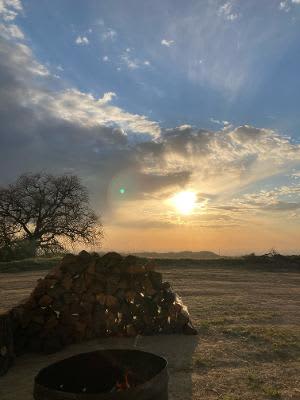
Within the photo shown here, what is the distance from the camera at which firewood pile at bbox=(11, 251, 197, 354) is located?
7123mm

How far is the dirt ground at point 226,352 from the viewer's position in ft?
18.0

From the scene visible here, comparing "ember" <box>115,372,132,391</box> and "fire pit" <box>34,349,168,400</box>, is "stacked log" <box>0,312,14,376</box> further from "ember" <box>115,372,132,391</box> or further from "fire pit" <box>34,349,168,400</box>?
"ember" <box>115,372,132,391</box>

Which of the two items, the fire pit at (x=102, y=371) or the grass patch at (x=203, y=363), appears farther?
the grass patch at (x=203, y=363)

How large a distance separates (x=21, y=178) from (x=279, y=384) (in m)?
40.6

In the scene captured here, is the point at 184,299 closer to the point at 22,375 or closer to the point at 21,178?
the point at 22,375

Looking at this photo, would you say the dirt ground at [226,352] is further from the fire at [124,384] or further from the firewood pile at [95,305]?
the fire at [124,384]

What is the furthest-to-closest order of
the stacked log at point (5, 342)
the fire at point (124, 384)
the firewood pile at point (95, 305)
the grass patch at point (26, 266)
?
the grass patch at point (26, 266) → the firewood pile at point (95, 305) → the stacked log at point (5, 342) → the fire at point (124, 384)

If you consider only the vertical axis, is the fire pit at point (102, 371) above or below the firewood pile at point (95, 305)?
below

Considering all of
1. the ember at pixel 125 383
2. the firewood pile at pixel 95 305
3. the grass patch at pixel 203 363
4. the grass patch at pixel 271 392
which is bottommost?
the grass patch at pixel 271 392

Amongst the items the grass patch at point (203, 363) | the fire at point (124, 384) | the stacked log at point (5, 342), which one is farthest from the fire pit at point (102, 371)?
the stacked log at point (5, 342)

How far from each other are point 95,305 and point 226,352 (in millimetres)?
2279

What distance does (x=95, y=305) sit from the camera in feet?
24.8

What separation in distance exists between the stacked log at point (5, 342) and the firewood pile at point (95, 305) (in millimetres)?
557

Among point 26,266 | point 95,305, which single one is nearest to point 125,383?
point 95,305
